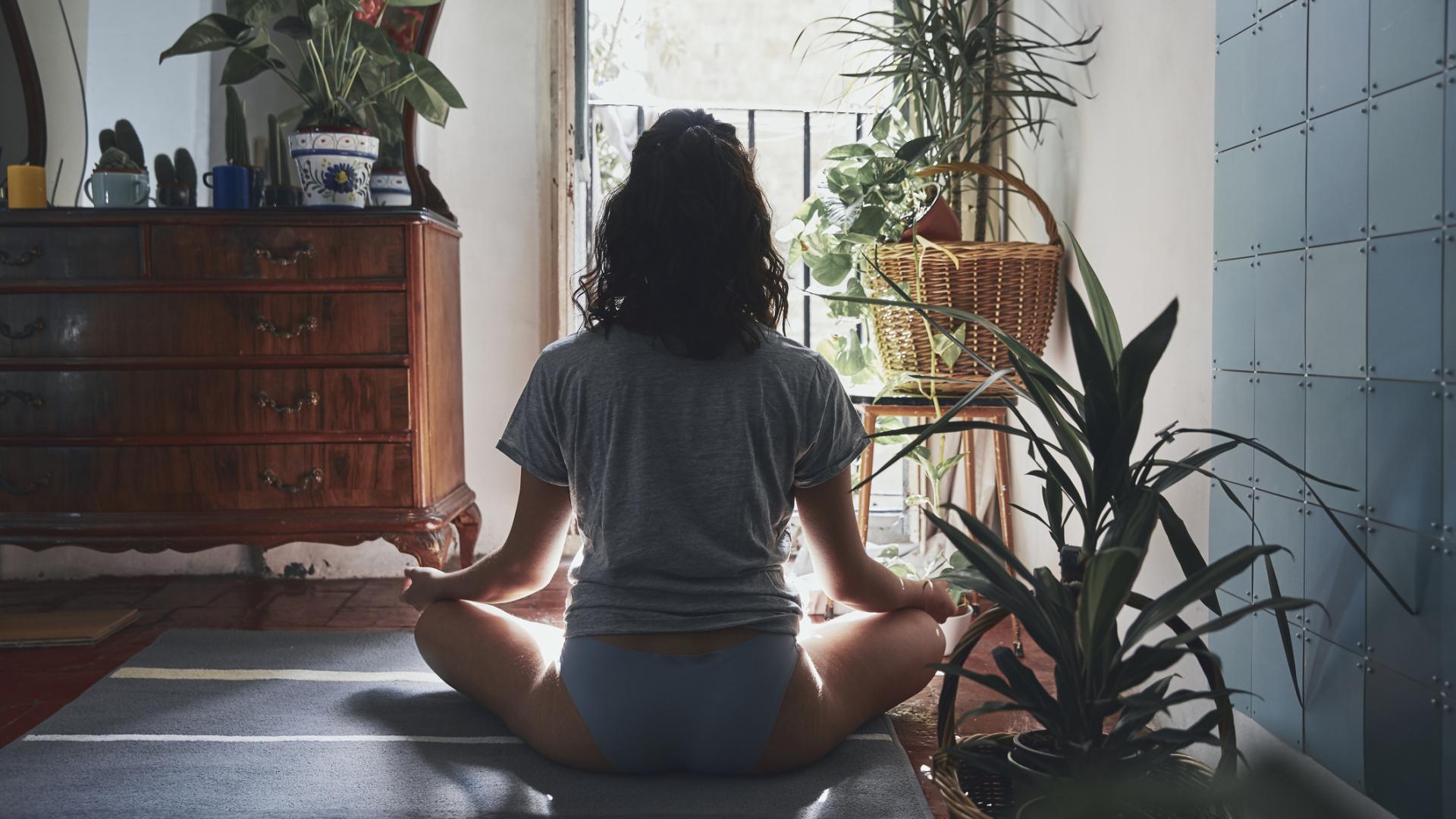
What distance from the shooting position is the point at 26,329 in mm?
2412

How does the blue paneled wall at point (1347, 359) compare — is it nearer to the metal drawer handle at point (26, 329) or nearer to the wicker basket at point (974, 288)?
the wicker basket at point (974, 288)

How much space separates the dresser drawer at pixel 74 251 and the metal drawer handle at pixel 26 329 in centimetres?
9

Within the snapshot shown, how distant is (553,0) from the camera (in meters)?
3.13

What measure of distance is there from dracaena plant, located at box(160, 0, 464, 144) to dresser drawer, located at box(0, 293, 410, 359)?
0.47 metres

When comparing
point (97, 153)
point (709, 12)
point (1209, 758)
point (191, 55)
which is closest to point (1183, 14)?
point (1209, 758)

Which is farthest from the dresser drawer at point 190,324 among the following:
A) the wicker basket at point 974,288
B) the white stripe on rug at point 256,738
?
the wicker basket at point 974,288

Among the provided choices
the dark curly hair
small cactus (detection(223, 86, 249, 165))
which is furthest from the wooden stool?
small cactus (detection(223, 86, 249, 165))

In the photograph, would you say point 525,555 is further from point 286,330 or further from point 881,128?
point 881,128

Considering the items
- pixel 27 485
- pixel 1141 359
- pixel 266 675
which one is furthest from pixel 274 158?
pixel 1141 359

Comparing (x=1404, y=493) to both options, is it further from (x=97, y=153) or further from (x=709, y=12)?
(x=97, y=153)

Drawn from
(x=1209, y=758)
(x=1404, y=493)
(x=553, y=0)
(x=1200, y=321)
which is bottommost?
(x=1209, y=758)

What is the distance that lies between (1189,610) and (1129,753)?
73 centimetres

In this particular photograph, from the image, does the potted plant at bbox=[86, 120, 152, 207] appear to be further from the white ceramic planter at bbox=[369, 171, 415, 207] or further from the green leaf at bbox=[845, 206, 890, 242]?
the green leaf at bbox=[845, 206, 890, 242]

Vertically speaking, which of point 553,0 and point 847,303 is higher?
point 553,0
